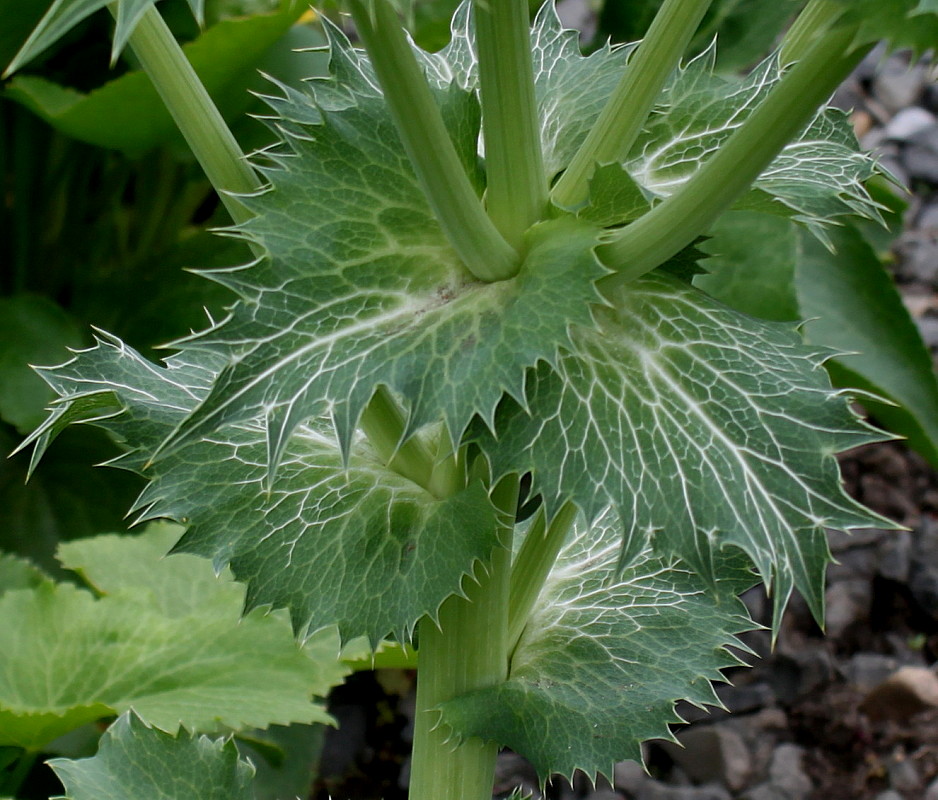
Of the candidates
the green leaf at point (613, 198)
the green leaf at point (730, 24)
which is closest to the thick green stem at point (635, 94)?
the green leaf at point (613, 198)

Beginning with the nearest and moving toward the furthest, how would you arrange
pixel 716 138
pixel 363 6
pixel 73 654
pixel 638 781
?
1. pixel 363 6
2. pixel 716 138
3. pixel 73 654
4. pixel 638 781

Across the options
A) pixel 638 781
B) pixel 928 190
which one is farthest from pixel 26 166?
pixel 928 190

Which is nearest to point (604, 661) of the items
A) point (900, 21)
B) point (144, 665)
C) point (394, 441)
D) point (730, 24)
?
point (394, 441)

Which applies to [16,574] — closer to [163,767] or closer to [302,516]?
[163,767]

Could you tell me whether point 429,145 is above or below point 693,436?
above

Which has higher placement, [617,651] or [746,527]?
[746,527]

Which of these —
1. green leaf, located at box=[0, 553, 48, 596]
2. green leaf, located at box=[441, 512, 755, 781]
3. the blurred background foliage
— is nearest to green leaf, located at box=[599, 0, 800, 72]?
the blurred background foliage

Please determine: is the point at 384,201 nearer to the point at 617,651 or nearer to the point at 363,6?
the point at 363,6
